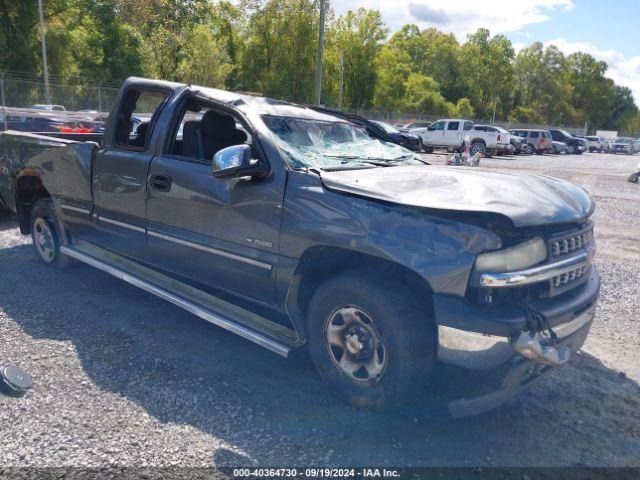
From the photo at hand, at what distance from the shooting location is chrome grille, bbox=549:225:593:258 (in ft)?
10.2

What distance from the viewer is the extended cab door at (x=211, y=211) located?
3.67 metres

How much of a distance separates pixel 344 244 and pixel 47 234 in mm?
4178

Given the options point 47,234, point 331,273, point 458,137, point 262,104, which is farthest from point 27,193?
point 458,137

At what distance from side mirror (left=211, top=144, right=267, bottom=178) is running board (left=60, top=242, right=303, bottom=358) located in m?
0.99

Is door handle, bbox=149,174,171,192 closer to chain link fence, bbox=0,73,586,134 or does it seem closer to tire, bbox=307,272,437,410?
tire, bbox=307,272,437,410

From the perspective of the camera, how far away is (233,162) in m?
3.49

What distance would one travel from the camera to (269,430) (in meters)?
3.24

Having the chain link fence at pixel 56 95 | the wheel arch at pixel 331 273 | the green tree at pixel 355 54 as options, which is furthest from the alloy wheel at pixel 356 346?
the green tree at pixel 355 54

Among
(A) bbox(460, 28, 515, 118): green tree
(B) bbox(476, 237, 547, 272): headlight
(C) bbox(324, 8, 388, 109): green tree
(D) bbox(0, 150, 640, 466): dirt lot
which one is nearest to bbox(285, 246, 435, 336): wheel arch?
(B) bbox(476, 237, 547, 272): headlight

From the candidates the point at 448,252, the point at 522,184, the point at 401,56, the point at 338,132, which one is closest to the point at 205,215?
the point at 338,132

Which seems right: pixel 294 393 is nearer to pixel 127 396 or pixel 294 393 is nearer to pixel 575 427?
pixel 127 396

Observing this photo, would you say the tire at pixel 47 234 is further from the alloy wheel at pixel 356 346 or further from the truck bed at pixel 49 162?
the alloy wheel at pixel 356 346

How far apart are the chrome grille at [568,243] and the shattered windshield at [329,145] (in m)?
1.47

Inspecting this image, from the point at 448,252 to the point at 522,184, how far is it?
946 millimetres
